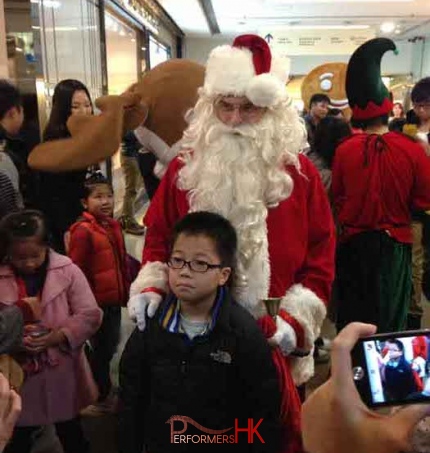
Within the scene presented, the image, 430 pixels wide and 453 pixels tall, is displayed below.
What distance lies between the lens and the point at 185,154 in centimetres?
185

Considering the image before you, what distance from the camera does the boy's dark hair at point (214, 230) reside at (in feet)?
5.08

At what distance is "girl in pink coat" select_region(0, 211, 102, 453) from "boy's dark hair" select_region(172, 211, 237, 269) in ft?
2.09

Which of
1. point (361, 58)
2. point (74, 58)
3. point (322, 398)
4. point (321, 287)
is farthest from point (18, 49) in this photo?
point (322, 398)

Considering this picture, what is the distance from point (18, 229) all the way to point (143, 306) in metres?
0.60

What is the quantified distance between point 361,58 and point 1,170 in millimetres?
1798

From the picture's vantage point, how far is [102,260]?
2.56 meters

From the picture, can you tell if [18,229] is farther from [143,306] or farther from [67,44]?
[67,44]

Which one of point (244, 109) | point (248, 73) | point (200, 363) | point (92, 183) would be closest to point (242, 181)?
point (244, 109)

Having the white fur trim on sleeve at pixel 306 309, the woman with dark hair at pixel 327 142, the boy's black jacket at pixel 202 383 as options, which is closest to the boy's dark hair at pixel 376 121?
the woman with dark hair at pixel 327 142

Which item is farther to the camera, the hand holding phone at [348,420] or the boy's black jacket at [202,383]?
the boy's black jacket at [202,383]

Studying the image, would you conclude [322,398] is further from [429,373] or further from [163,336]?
[163,336]

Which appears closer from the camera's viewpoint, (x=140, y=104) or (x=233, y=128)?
(x=233, y=128)

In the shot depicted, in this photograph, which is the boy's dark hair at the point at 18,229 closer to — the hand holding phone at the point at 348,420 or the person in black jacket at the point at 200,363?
the person in black jacket at the point at 200,363

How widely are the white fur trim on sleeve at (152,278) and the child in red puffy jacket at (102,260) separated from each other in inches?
32.1
